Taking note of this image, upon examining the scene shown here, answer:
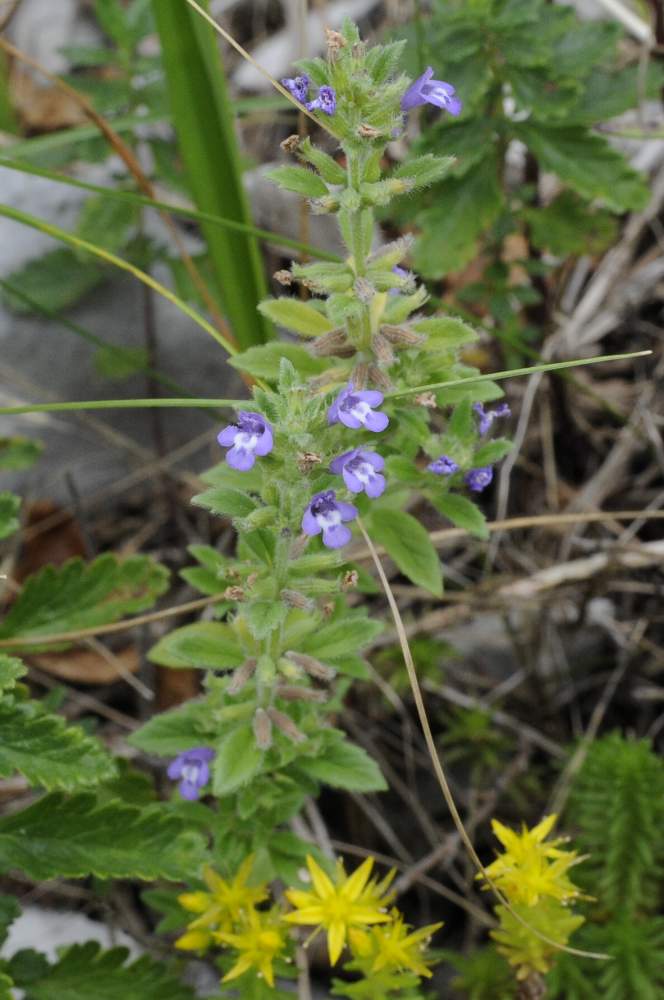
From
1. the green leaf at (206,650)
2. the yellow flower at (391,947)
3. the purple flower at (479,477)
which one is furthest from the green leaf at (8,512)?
the yellow flower at (391,947)

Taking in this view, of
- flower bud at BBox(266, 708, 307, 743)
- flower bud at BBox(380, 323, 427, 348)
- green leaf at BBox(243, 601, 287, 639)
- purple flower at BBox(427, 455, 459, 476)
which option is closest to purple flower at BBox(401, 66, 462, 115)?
flower bud at BBox(380, 323, 427, 348)

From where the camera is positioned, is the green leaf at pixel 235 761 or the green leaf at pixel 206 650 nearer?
the green leaf at pixel 235 761

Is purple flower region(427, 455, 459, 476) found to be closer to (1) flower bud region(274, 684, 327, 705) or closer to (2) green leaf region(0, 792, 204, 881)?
(1) flower bud region(274, 684, 327, 705)

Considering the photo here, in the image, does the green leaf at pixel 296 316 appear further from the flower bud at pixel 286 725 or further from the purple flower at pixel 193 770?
the purple flower at pixel 193 770

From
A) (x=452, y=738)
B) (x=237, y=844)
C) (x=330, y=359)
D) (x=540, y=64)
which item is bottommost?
(x=452, y=738)

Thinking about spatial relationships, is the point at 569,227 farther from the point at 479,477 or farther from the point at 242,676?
the point at 242,676

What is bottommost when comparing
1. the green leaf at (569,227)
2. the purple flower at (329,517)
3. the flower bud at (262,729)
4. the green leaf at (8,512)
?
the flower bud at (262,729)

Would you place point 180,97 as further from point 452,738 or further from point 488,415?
point 452,738

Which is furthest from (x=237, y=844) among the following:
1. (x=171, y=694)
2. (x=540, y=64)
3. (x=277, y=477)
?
(x=540, y=64)
